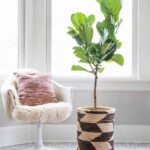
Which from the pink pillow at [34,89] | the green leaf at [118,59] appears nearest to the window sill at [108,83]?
the pink pillow at [34,89]

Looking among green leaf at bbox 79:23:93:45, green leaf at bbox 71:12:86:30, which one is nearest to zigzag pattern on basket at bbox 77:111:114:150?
green leaf at bbox 79:23:93:45

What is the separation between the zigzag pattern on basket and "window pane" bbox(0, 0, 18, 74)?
49.1 inches

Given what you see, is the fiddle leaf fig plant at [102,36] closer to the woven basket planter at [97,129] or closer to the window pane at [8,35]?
the woven basket planter at [97,129]

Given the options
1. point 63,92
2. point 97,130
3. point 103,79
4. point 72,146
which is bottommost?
point 72,146

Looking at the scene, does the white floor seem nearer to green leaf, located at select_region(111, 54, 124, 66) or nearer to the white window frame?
the white window frame

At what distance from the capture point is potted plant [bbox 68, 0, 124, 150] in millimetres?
2896

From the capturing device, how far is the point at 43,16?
12.2ft

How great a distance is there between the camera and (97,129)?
2.89 meters

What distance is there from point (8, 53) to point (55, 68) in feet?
1.96

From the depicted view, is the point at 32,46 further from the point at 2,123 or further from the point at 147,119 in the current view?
the point at 147,119

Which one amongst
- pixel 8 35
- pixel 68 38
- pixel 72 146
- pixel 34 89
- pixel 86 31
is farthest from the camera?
pixel 68 38

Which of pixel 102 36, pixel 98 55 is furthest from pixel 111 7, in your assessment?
pixel 98 55

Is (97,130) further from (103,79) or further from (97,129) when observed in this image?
(103,79)

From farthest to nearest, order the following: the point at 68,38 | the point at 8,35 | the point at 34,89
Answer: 1. the point at 68,38
2. the point at 8,35
3. the point at 34,89
